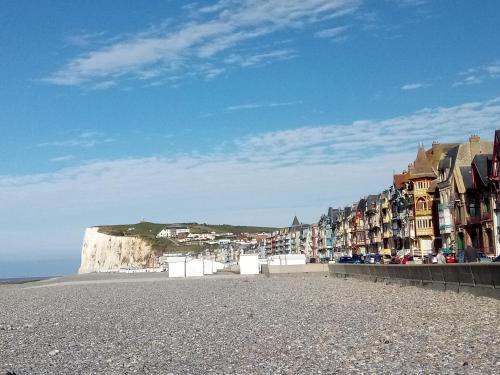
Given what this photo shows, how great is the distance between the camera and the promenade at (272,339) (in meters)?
11.8

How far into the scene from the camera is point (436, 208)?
A: 89.6 m

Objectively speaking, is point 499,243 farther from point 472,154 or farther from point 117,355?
point 117,355

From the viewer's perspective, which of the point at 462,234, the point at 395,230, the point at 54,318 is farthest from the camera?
the point at 395,230

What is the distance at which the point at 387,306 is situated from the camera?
22047 millimetres

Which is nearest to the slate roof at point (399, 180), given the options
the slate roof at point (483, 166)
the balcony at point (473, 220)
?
the balcony at point (473, 220)

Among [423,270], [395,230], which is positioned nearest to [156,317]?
Result: [423,270]

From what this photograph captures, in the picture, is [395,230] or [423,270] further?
[395,230]

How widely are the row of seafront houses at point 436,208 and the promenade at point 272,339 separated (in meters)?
44.6

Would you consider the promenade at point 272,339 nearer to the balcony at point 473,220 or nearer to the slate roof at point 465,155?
the balcony at point 473,220

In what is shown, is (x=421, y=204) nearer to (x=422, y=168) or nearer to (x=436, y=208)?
(x=436, y=208)

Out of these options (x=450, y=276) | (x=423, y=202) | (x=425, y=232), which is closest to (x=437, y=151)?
(x=423, y=202)

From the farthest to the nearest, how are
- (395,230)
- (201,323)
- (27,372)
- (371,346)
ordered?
(395,230) → (201,323) → (371,346) → (27,372)

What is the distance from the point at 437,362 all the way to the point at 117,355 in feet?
21.1

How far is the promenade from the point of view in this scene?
11.8 meters
